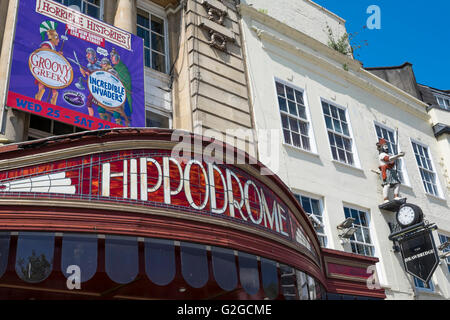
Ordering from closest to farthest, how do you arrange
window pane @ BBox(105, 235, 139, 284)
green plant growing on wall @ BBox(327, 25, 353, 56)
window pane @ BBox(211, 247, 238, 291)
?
window pane @ BBox(105, 235, 139, 284) < window pane @ BBox(211, 247, 238, 291) < green plant growing on wall @ BBox(327, 25, 353, 56)

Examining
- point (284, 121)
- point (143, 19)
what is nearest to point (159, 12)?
point (143, 19)

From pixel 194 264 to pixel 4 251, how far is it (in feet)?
Result: 8.28

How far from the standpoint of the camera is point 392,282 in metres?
15.2

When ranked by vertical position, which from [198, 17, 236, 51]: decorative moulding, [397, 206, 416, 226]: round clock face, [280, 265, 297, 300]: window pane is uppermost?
[198, 17, 236, 51]: decorative moulding

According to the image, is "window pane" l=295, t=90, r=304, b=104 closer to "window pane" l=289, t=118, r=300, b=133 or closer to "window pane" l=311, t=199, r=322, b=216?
"window pane" l=289, t=118, r=300, b=133

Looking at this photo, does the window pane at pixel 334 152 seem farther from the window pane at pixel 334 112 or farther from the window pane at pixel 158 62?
the window pane at pixel 158 62

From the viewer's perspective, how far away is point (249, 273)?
7770 mm

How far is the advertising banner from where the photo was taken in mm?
10164

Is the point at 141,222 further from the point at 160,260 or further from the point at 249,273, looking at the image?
the point at 249,273

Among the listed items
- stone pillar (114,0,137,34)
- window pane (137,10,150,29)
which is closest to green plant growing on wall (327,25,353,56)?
window pane (137,10,150,29)

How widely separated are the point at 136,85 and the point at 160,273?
648 centimetres

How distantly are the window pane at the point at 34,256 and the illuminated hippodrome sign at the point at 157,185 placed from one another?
56 centimetres

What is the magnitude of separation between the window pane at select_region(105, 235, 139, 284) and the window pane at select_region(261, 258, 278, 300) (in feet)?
7.54

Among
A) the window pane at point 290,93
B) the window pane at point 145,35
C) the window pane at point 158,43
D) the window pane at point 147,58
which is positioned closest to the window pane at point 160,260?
the window pane at point 147,58
